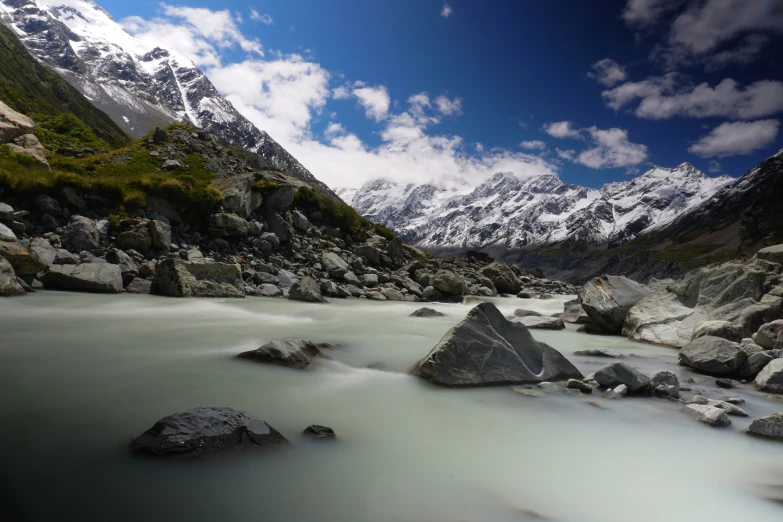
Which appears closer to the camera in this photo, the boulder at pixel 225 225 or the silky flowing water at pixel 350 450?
the silky flowing water at pixel 350 450

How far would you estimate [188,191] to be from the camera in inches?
797

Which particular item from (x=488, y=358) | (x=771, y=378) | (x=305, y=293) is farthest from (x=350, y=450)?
(x=305, y=293)

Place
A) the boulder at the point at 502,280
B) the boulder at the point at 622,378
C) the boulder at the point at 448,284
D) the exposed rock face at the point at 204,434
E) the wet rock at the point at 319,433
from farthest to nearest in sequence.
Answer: the boulder at the point at 502,280, the boulder at the point at 448,284, the boulder at the point at 622,378, the wet rock at the point at 319,433, the exposed rock face at the point at 204,434

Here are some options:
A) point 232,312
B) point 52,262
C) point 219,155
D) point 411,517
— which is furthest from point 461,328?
point 219,155

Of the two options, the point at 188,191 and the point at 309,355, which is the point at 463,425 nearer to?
the point at 309,355

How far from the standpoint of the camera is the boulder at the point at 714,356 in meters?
7.71

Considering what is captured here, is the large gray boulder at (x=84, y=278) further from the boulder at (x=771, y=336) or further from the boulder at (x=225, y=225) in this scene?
the boulder at (x=771, y=336)

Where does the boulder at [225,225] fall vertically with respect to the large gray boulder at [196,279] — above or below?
above

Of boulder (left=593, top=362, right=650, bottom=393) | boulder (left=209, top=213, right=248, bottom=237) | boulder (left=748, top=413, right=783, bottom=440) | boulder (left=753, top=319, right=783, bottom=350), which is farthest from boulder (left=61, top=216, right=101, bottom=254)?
boulder (left=753, top=319, right=783, bottom=350)

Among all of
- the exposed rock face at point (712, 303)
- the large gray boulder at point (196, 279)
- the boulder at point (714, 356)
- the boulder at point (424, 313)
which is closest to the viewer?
the boulder at point (714, 356)

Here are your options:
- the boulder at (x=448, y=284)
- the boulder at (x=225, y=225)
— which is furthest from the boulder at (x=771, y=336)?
the boulder at (x=225, y=225)

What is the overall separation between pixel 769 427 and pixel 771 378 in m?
2.74

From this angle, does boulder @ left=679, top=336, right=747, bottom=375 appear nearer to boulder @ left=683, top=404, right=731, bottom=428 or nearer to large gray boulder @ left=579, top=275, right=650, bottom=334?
boulder @ left=683, top=404, right=731, bottom=428

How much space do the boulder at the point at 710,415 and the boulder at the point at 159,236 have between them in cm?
1833
